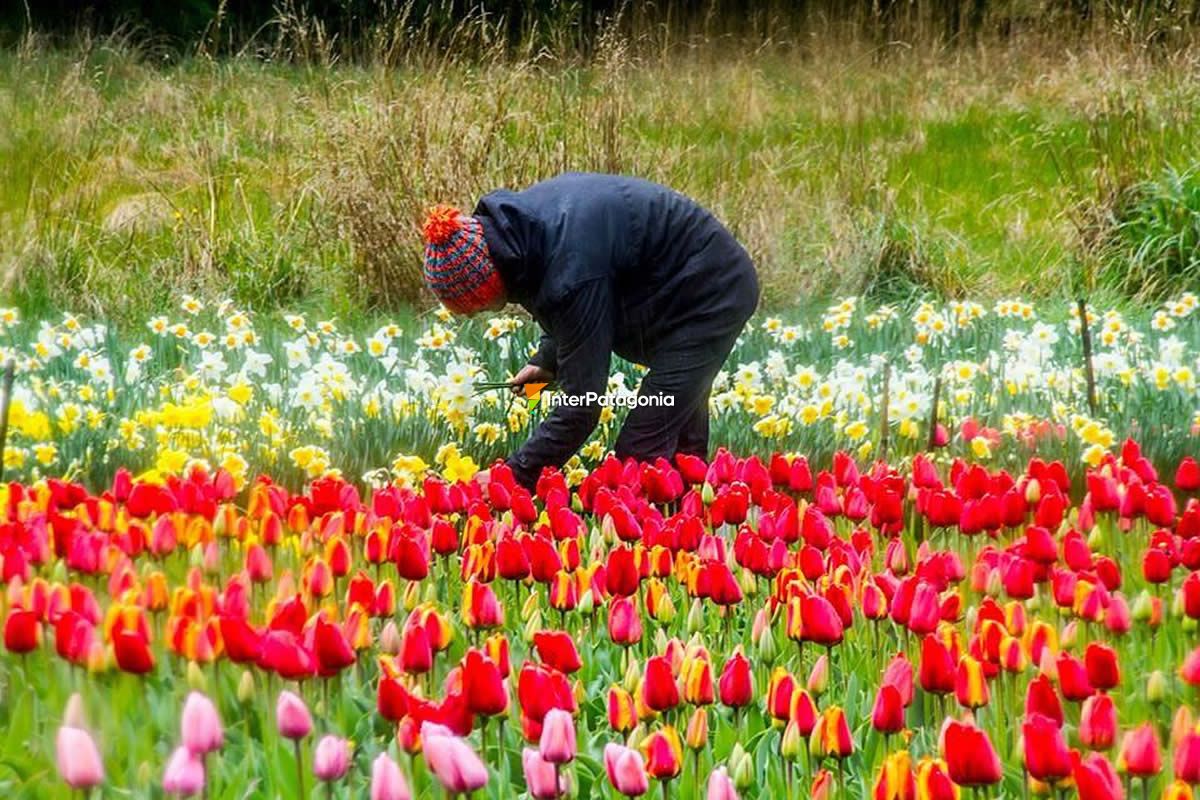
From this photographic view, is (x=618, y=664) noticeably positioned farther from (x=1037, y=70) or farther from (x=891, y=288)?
(x=1037, y=70)

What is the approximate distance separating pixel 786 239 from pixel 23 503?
14.4ft

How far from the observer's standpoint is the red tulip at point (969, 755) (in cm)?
137

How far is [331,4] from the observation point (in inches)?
523

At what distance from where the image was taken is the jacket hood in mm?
3184

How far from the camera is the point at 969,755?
54.1 inches

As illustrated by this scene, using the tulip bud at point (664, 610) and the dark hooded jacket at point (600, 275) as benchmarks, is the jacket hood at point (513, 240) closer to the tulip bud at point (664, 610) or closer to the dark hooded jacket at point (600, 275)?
the dark hooded jacket at point (600, 275)

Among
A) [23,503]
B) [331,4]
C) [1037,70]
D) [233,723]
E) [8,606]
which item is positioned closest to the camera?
[233,723]

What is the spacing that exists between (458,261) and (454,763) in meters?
1.89

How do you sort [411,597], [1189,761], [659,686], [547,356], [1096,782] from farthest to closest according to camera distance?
1. [547,356]
2. [411,597]
3. [659,686]
4. [1189,761]
5. [1096,782]

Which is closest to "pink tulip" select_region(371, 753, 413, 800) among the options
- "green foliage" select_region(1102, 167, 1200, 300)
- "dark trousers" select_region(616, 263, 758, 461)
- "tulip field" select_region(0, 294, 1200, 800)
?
"tulip field" select_region(0, 294, 1200, 800)

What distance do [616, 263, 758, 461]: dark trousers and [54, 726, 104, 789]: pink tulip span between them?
2187 mm

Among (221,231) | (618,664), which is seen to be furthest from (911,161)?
(618,664)

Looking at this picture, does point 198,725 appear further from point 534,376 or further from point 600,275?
point 534,376

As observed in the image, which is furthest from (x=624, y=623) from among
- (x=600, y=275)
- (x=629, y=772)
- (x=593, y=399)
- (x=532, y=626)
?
(x=600, y=275)
